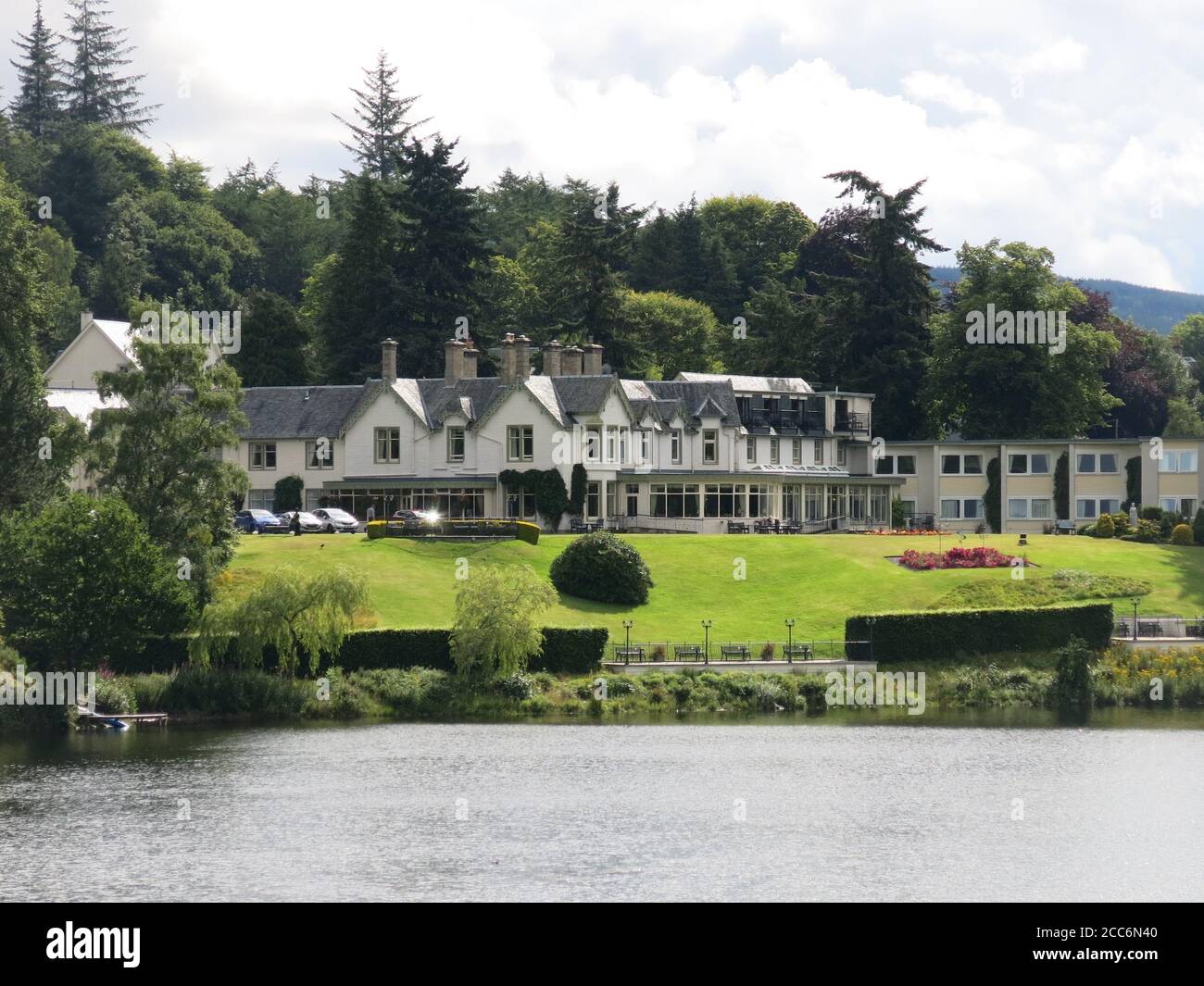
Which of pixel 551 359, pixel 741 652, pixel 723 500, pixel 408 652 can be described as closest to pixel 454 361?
pixel 551 359

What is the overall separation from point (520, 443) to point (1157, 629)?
107 feet

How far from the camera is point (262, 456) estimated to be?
9400 cm

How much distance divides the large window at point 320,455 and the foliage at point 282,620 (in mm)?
32298

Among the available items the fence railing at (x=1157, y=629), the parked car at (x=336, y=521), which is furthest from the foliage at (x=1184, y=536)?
the parked car at (x=336, y=521)

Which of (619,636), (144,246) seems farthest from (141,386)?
(144,246)

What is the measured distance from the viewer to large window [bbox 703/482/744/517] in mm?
90812

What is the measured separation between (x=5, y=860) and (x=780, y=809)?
57.0ft

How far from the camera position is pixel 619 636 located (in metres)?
67.4

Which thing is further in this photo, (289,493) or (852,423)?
(852,423)

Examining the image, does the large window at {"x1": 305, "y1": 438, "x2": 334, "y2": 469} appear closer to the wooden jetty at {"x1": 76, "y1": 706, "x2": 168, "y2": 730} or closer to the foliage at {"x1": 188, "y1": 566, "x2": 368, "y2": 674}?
the foliage at {"x1": 188, "y1": 566, "x2": 368, "y2": 674}

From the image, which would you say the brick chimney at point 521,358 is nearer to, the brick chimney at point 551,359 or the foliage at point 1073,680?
the brick chimney at point 551,359

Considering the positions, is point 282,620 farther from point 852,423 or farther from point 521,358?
point 852,423

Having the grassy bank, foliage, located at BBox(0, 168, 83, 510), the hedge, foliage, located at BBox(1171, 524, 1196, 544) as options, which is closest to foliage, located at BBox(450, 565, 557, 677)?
the grassy bank
